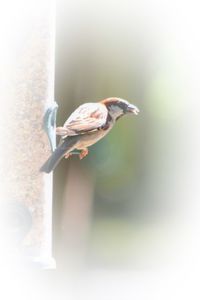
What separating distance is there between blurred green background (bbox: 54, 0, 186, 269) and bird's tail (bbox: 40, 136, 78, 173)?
1.05 metres

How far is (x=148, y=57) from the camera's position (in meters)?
3.93

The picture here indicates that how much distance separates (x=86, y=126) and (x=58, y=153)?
202 millimetres

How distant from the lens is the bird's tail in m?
2.02

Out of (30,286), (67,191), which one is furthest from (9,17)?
(67,191)

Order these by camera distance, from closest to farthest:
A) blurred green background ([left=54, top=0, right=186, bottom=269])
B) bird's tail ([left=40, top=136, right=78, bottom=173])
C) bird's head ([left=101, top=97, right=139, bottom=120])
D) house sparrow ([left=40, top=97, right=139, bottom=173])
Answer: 1. bird's tail ([left=40, top=136, right=78, bottom=173])
2. house sparrow ([left=40, top=97, right=139, bottom=173])
3. bird's head ([left=101, top=97, right=139, bottom=120])
4. blurred green background ([left=54, top=0, right=186, bottom=269])

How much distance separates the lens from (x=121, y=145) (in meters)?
4.07

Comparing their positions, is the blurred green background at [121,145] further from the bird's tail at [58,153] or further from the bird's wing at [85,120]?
the bird's tail at [58,153]

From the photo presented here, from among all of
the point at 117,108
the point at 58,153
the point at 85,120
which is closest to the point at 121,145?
the point at 117,108

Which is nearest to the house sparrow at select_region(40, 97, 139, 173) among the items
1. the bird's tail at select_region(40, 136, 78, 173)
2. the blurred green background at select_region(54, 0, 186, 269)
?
the bird's tail at select_region(40, 136, 78, 173)

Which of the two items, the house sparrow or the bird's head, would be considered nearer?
the house sparrow

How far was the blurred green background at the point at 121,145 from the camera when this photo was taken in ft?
11.5

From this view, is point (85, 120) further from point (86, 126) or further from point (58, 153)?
point (58, 153)

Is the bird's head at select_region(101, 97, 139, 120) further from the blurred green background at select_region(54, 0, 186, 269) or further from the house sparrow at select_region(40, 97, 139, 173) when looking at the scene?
the blurred green background at select_region(54, 0, 186, 269)

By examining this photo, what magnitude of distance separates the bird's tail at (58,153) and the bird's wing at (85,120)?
2 centimetres
